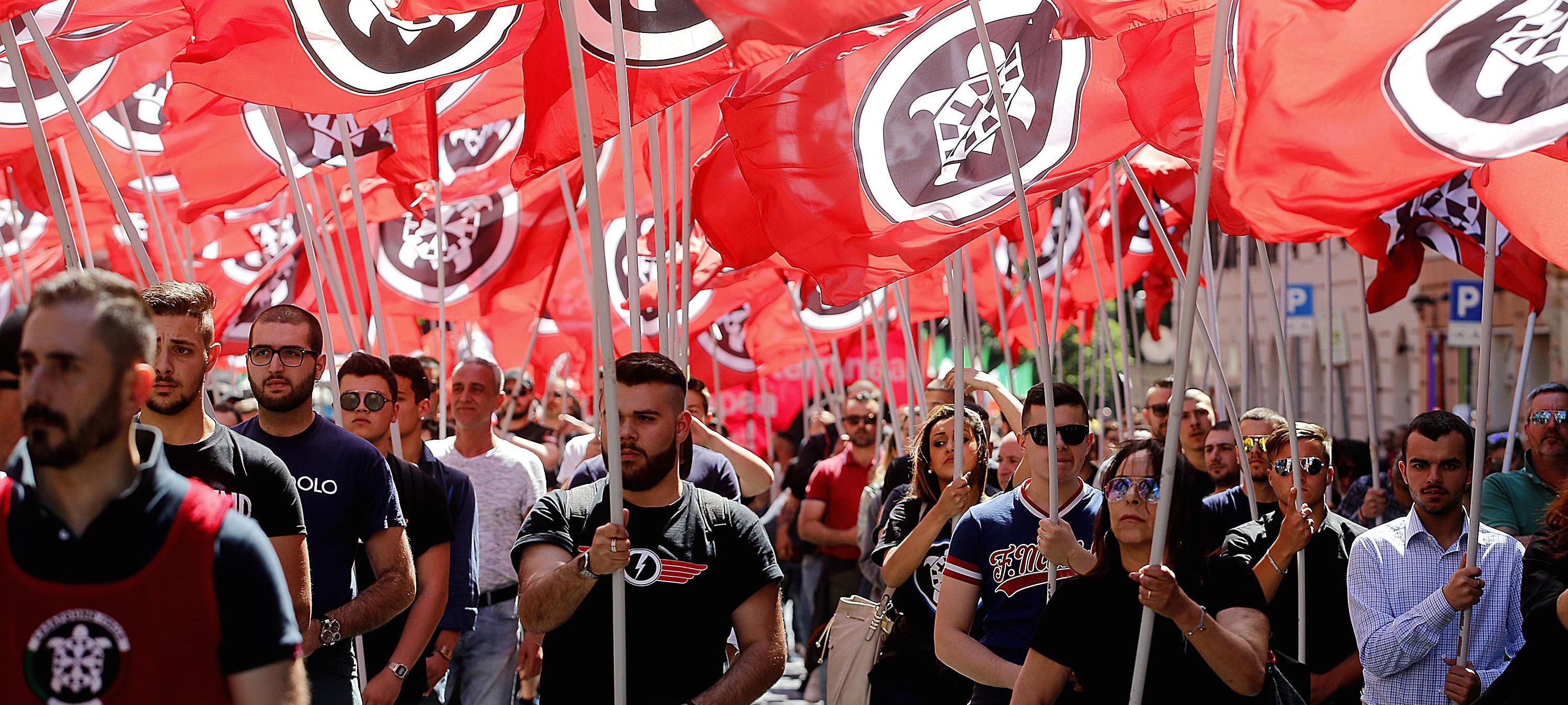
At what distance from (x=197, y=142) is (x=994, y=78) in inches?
203

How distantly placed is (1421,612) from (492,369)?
4.09 metres

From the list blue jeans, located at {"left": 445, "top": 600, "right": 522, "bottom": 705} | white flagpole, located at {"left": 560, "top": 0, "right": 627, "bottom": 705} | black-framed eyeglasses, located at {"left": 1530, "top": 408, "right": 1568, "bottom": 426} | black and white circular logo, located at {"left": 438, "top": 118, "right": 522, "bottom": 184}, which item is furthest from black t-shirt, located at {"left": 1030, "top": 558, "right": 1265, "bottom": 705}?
black and white circular logo, located at {"left": 438, "top": 118, "right": 522, "bottom": 184}

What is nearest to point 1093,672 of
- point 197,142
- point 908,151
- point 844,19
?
point 844,19

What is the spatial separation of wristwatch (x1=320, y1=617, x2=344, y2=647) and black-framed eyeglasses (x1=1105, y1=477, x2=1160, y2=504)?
82.3 inches

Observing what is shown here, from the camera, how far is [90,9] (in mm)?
6527

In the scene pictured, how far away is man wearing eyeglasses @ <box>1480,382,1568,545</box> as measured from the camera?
6.25 m

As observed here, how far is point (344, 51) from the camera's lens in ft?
22.0

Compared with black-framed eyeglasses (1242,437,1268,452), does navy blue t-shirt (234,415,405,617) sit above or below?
above

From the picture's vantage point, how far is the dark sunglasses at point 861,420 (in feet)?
32.4

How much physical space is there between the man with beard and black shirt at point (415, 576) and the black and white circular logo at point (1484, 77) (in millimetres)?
3303

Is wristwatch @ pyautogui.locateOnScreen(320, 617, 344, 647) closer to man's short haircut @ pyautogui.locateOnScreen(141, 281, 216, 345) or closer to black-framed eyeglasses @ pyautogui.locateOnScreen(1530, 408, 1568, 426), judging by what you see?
man's short haircut @ pyautogui.locateOnScreen(141, 281, 216, 345)

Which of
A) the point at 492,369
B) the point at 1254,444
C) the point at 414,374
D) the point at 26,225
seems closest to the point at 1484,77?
the point at 1254,444

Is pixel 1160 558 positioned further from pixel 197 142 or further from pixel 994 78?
pixel 197 142

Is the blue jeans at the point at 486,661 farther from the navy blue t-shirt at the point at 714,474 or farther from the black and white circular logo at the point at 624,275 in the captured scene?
the black and white circular logo at the point at 624,275
